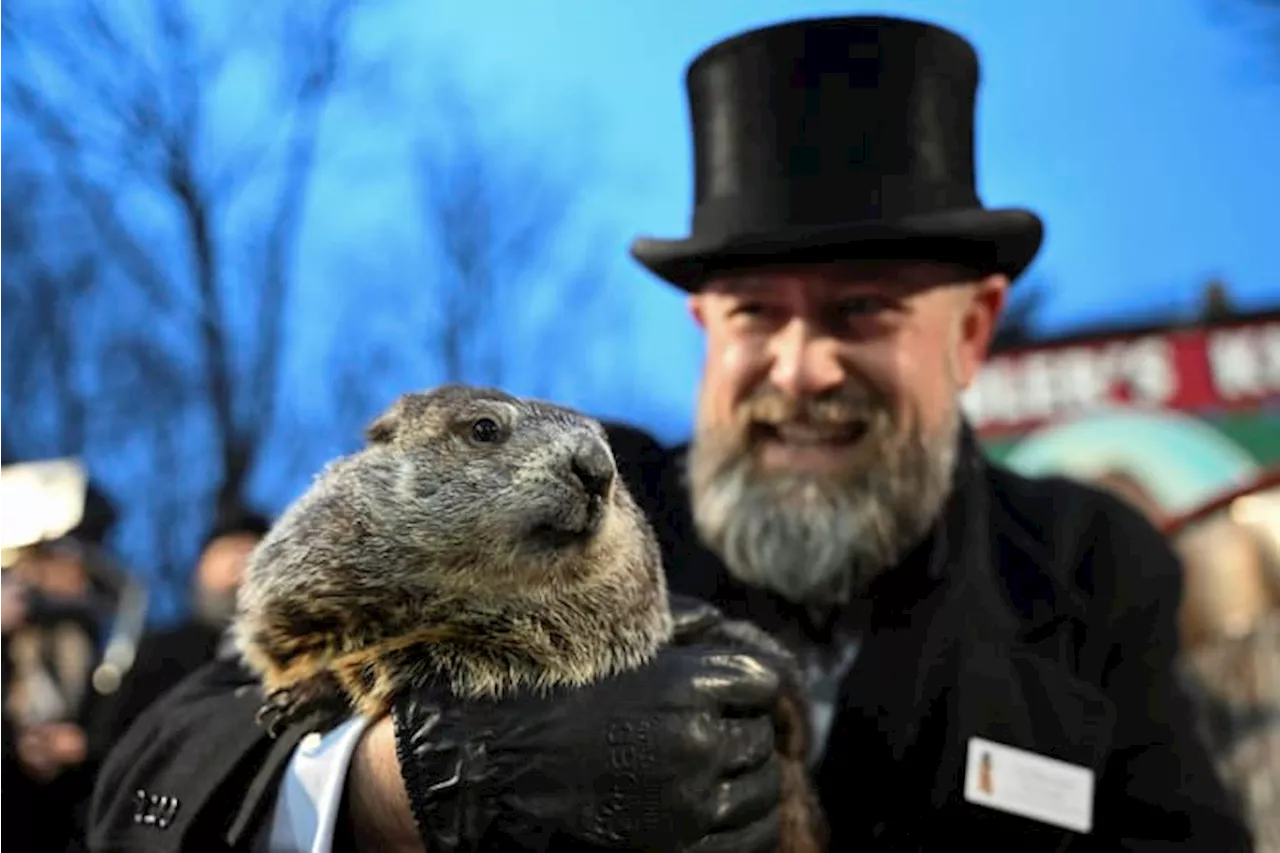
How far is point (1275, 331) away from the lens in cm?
568

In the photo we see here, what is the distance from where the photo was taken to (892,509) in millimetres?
Answer: 2305

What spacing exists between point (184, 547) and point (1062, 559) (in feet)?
18.0

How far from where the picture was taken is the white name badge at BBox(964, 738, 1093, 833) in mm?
2025

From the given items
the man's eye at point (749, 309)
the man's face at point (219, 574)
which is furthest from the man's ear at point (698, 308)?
the man's face at point (219, 574)

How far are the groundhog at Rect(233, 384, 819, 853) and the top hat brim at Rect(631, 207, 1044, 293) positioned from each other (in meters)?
0.77

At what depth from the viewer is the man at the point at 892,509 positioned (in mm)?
2074

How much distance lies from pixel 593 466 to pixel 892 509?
1.13 meters

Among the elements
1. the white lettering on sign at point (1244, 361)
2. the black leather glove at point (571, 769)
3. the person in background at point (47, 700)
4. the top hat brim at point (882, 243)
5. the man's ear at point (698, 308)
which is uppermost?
the top hat brim at point (882, 243)

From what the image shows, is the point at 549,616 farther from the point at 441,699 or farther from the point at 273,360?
the point at 273,360

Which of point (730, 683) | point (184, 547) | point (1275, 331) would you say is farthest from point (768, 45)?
point (184, 547)

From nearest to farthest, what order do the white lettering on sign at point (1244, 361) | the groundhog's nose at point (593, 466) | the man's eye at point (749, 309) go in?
1. the groundhog's nose at point (593, 466)
2. the man's eye at point (749, 309)
3. the white lettering on sign at point (1244, 361)

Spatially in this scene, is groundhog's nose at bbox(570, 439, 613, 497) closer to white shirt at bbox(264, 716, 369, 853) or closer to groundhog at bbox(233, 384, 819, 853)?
groundhog at bbox(233, 384, 819, 853)

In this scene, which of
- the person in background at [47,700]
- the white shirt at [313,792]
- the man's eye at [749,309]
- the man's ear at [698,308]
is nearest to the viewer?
the white shirt at [313,792]

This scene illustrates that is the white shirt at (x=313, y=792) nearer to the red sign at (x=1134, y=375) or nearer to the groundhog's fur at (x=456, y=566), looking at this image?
the groundhog's fur at (x=456, y=566)
